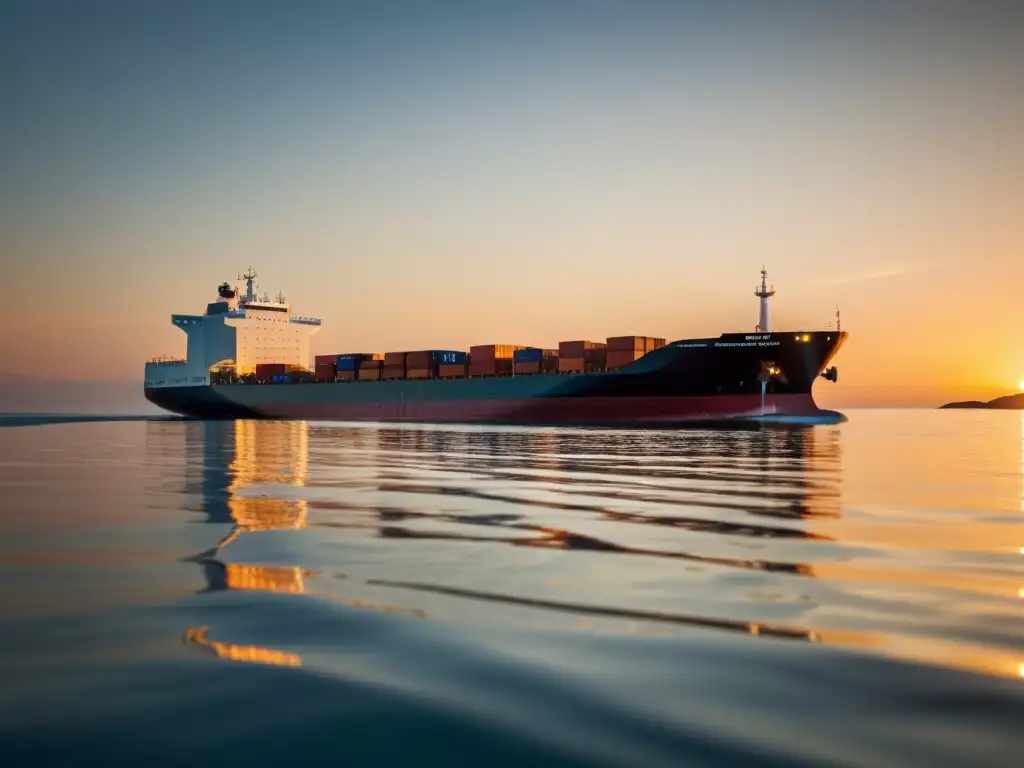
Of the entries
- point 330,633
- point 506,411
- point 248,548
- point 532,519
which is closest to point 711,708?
point 330,633

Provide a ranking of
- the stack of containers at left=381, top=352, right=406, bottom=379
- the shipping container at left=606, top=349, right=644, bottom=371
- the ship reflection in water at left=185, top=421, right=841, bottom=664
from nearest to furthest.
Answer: the ship reflection in water at left=185, top=421, right=841, bottom=664
the shipping container at left=606, top=349, right=644, bottom=371
the stack of containers at left=381, top=352, right=406, bottom=379

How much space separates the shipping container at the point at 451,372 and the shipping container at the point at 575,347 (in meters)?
8.19

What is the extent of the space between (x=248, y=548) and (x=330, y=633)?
138 inches

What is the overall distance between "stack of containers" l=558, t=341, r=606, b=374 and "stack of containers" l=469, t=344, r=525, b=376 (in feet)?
13.8

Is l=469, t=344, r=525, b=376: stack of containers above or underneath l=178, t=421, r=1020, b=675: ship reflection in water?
above

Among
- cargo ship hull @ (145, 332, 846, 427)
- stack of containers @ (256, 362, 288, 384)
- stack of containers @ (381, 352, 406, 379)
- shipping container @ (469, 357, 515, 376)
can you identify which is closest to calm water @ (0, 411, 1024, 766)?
cargo ship hull @ (145, 332, 846, 427)

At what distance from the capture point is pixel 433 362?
56.0 metres

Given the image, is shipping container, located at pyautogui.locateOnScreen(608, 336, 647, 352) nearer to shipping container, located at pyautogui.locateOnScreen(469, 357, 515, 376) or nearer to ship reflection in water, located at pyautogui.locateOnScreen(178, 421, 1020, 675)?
shipping container, located at pyautogui.locateOnScreen(469, 357, 515, 376)

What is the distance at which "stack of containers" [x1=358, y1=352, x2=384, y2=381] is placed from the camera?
59.3 meters

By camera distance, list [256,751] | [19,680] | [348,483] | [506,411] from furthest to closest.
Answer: [506,411], [348,483], [19,680], [256,751]

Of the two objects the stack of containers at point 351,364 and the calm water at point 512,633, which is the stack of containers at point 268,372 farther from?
the calm water at point 512,633

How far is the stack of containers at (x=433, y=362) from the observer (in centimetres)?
5575

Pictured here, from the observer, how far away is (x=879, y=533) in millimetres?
9219

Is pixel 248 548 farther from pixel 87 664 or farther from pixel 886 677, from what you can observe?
pixel 886 677
